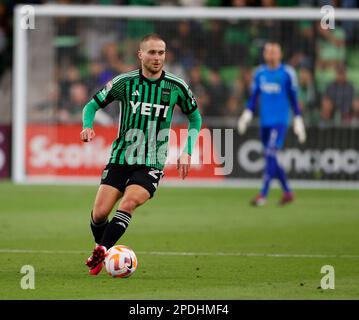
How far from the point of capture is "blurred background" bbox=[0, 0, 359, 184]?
2030cm

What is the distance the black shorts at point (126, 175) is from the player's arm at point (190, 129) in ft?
0.84

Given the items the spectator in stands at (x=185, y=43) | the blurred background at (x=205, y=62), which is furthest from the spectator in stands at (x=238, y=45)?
the spectator in stands at (x=185, y=43)

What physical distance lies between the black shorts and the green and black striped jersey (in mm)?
47

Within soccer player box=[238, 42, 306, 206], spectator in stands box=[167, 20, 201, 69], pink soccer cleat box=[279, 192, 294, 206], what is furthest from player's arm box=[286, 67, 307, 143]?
spectator in stands box=[167, 20, 201, 69]

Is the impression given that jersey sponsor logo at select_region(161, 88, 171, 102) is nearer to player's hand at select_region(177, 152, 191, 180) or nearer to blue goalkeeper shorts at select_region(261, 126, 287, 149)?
player's hand at select_region(177, 152, 191, 180)

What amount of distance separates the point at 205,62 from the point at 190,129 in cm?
1075

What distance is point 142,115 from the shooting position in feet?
32.2

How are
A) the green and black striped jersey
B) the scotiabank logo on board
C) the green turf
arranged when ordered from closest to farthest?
the green turf < the green and black striped jersey < the scotiabank logo on board

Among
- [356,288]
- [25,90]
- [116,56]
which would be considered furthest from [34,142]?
[356,288]

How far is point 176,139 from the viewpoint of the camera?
20.3 metres

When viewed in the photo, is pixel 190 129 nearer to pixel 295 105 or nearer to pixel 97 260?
pixel 97 260

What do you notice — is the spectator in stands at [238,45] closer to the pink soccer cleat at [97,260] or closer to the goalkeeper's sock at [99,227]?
the goalkeeper's sock at [99,227]
